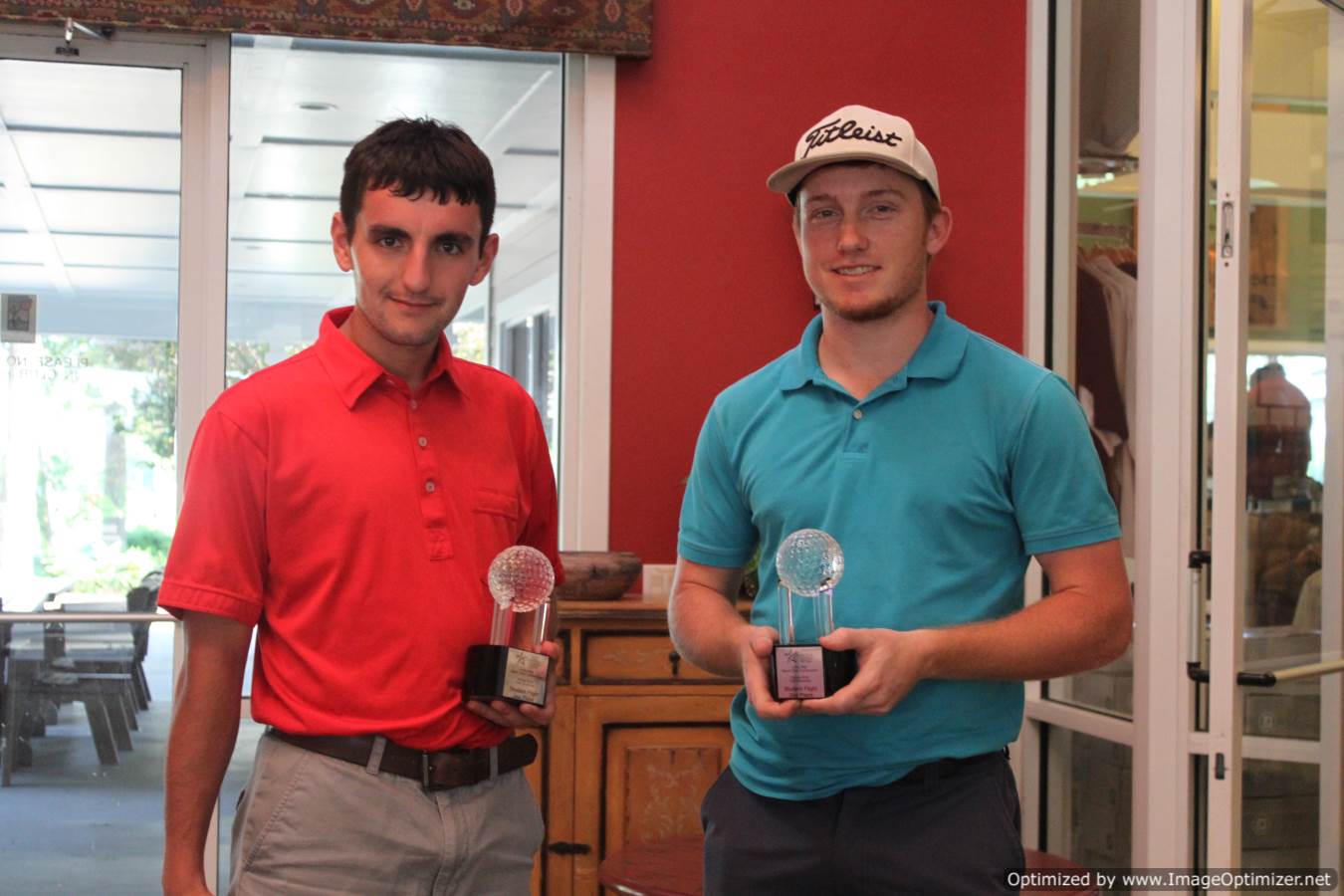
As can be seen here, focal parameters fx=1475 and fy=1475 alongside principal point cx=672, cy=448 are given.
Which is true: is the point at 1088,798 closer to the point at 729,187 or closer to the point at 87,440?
the point at 729,187

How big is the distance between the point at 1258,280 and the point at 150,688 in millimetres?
2929

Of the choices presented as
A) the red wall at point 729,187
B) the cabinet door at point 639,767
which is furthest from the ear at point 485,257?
the red wall at point 729,187

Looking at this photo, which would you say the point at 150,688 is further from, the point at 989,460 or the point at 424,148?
the point at 989,460

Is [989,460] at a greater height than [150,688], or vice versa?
[989,460]

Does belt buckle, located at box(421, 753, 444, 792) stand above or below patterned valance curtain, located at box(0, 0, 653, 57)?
below

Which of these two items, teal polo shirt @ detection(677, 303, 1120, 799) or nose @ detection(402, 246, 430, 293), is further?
nose @ detection(402, 246, 430, 293)

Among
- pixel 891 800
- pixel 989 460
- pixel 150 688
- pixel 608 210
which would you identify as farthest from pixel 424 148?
pixel 150 688

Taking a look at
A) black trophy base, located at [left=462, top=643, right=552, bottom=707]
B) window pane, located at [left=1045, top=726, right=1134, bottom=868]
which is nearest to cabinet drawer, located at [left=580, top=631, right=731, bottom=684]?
window pane, located at [left=1045, top=726, right=1134, bottom=868]

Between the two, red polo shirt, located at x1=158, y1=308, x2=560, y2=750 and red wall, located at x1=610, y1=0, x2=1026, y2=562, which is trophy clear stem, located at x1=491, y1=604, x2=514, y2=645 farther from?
red wall, located at x1=610, y1=0, x2=1026, y2=562

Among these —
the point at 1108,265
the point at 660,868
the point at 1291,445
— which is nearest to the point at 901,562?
the point at 660,868

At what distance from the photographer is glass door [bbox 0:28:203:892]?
3830 millimetres

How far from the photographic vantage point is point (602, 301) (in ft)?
13.4

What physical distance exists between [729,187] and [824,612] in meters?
2.66

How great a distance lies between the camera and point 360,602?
67.8 inches
